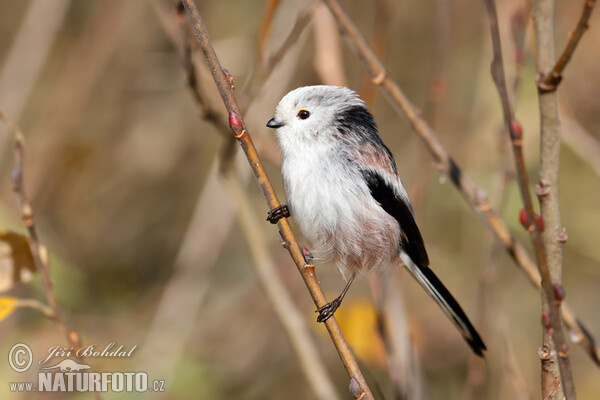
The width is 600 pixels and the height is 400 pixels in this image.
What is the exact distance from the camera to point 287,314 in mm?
2193

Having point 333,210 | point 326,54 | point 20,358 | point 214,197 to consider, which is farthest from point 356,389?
point 214,197

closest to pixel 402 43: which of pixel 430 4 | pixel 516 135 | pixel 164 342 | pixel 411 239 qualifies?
pixel 430 4

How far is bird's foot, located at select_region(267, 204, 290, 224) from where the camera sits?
151 centimetres

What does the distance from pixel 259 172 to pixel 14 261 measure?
0.73 m

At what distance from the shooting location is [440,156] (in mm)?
1753

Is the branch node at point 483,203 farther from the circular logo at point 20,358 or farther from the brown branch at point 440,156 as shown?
the circular logo at point 20,358

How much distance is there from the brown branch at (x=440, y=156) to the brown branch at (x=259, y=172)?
0.46 metres

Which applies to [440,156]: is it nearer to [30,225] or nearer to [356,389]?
[356,389]

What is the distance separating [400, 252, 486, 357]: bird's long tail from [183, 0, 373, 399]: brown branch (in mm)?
687

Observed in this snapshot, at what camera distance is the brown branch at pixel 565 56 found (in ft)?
3.67

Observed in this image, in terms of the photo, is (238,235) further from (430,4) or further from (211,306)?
(430,4)

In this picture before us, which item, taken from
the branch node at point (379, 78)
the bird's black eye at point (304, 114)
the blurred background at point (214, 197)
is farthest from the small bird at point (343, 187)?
the blurred background at point (214, 197)

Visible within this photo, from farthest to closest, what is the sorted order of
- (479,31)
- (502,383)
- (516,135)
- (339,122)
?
(479,31), (502,383), (339,122), (516,135)

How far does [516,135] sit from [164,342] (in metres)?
2.26
